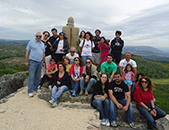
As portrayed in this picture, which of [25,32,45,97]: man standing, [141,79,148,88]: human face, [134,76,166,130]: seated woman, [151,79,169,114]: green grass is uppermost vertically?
[25,32,45,97]: man standing

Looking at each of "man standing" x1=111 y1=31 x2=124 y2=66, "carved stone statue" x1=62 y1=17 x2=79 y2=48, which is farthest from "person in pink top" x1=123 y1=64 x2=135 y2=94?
"carved stone statue" x1=62 y1=17 x2=79 y2=48

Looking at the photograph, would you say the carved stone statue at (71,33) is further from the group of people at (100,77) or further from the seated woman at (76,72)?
the seated woman at (76,72)

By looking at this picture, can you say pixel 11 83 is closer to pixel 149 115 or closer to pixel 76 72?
pixel 76 72

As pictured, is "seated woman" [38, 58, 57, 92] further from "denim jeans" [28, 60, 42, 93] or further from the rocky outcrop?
the rocky outcrop

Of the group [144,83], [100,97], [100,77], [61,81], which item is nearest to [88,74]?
[100,77]

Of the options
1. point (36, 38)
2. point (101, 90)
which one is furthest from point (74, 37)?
point (101, 90)

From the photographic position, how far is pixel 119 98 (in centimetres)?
487

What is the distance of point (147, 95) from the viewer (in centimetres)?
484

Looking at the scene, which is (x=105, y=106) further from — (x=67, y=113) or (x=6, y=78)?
(x=6, y=78)

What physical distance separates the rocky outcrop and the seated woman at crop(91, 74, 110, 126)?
20.8 feet

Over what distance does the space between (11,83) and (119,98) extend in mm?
7601

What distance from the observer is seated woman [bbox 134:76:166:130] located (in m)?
4.62

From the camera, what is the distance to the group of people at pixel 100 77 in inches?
185

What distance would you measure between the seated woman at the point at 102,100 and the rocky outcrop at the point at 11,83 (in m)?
6.33
